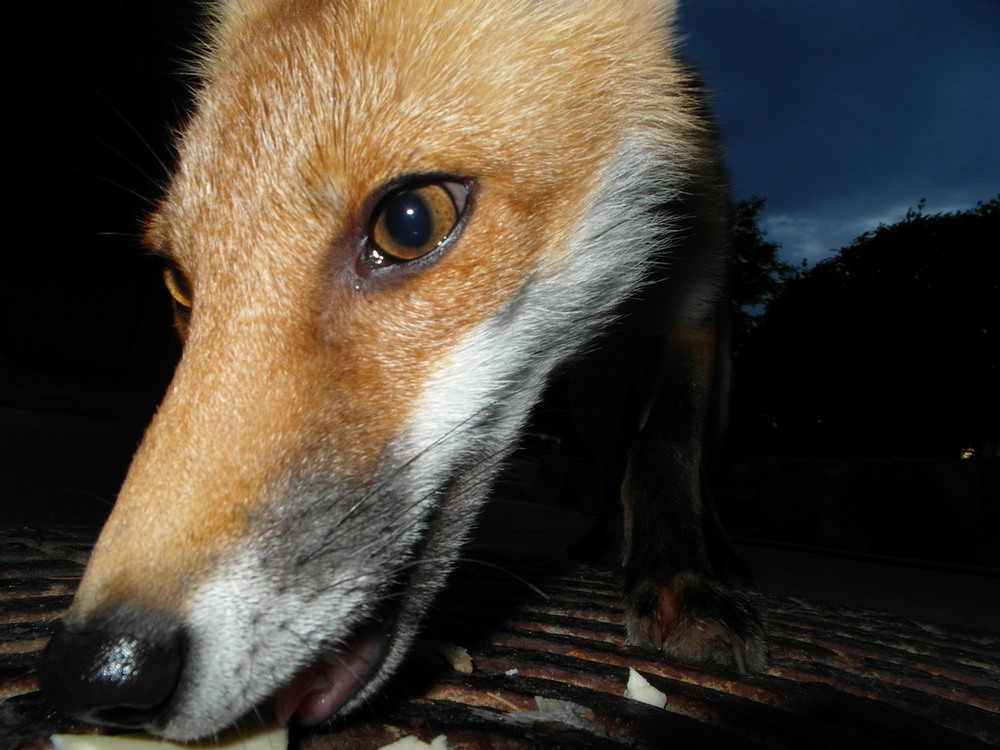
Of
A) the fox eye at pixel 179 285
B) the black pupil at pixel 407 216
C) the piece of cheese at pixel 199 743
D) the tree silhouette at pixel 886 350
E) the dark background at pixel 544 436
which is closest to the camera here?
the piece of cheese at pixel 199 743

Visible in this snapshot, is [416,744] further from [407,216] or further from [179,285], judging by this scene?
[179,285]

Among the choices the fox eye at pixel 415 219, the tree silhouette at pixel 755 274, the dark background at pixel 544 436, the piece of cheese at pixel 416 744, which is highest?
the tree silhouette at pixel 755 274

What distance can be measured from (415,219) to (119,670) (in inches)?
32.2

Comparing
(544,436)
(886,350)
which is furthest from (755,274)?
(544,436)

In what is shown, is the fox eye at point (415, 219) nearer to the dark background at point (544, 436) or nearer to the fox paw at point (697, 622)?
the fox paw at point (697, 622)

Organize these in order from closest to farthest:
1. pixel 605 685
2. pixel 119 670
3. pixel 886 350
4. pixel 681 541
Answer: pixel 119 670 < pixel 605 685 < pixel 681 541 < pixel 886 350

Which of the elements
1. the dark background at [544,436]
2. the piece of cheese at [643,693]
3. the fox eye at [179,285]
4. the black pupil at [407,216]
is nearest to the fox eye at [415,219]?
the black pupil at [407,216]

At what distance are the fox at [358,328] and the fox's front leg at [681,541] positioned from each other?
1cm

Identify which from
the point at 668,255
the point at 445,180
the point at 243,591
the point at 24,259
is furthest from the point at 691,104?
the point at 24,259

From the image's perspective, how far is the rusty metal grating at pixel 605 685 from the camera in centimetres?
110

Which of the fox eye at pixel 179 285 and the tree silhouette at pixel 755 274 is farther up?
the tree silhouette at pixel 755 274

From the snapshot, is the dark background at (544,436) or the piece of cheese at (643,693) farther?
the dark background at (544,436)

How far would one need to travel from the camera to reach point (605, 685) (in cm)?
133

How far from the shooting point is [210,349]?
3.73 ft
